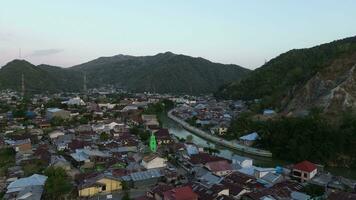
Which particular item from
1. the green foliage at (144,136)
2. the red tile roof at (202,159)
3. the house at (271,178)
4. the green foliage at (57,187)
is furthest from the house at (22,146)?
the house at (271,178)

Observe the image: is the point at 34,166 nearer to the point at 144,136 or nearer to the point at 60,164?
the point at 60,164

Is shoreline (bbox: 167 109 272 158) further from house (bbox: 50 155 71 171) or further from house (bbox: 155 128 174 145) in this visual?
house (bbox: 50 155 71 171)

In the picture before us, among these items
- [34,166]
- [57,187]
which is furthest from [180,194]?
[34,166]

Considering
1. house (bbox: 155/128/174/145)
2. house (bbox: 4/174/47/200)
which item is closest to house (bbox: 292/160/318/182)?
house (bbox: 155/128/174/145)

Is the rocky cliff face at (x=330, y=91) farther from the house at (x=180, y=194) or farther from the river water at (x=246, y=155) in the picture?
the house at (x=180, y=194)

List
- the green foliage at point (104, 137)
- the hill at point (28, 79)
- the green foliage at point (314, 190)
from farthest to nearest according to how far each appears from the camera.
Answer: the hill at point (28, 79), the green foliage at point (104, 137), the green foliage at point (314, 190)

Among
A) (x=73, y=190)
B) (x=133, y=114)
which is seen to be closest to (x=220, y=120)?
(x=133, y=114)

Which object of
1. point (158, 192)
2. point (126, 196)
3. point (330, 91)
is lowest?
point (126, 196)
